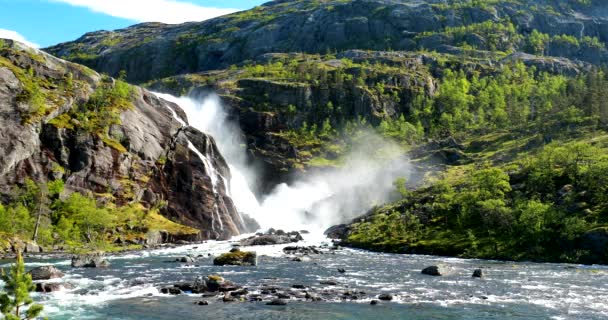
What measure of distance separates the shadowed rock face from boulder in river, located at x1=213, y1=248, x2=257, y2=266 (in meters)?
50.5

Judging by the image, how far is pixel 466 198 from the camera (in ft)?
402

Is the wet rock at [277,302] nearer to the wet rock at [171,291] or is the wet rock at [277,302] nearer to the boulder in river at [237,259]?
the wet rock at [171,291]

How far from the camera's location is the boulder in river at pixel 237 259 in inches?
3268

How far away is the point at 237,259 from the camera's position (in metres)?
83.9

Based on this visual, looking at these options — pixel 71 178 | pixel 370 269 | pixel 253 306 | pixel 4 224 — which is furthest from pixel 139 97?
pixel 253 306

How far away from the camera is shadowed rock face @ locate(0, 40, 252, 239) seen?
120312 millimetres

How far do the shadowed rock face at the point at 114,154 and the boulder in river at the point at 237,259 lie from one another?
5048 centimetres

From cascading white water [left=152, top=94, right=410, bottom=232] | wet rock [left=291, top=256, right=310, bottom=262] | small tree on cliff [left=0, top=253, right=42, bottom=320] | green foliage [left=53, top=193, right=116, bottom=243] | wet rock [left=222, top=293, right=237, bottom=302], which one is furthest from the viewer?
cascading white water [left=152, top=94, right=410, bottom=232]

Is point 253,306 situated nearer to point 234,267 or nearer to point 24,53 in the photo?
point 234,267

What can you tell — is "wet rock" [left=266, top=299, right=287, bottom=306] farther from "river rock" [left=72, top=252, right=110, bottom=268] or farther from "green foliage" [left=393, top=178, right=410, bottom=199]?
"green foliage" [left=393, top=178, right=410, bottom=199]

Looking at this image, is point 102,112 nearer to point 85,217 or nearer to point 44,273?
point 85,217

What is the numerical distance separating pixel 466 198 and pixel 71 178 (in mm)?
93486

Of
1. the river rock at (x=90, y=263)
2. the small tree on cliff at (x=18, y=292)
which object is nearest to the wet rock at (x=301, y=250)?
the river rock at (x=90, y=263)

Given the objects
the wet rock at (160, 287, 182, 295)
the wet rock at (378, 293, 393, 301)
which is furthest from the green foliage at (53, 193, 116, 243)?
the wet rock at (378, 293, 393, 301)
